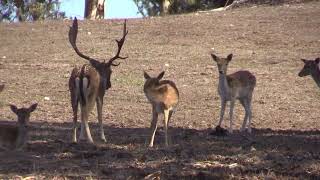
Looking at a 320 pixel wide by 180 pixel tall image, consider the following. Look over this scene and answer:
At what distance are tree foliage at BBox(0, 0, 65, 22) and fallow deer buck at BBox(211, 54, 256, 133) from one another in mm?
32638

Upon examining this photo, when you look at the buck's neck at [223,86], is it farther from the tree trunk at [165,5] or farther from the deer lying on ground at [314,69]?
the tree trunk at [165,5]

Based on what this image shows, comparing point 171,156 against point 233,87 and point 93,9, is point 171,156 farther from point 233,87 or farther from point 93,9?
point 93,9

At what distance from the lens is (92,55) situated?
2120 cm

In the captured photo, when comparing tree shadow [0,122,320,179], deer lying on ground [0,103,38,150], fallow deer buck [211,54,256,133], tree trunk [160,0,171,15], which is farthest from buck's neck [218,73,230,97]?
tree trunk [160,0,171,15]

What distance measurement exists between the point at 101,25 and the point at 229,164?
17182mm

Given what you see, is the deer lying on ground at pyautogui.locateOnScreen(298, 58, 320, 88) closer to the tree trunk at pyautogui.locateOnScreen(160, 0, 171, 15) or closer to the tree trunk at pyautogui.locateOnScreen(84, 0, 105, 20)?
the tree trunk at pyautogui.locateOnScreen(84, 0, 105, 20)

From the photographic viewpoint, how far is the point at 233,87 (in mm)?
13055

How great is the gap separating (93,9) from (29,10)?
15.6 m

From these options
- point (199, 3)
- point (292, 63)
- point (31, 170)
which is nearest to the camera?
point (31, 170)

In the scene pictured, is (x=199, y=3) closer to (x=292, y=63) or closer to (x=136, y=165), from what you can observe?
(x=292, y=63)

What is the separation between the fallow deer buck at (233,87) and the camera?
12.9 meters

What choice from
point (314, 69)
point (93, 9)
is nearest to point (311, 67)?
point (314, 69)

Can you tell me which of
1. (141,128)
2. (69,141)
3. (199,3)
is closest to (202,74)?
(141,128)

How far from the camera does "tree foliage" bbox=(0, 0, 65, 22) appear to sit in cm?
4601
